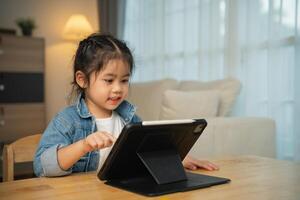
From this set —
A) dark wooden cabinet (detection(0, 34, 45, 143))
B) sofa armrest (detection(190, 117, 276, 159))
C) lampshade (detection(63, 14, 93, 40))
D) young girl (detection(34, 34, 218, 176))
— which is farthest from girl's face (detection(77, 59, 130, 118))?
lampshade (detection(63, 14, 93, 40))

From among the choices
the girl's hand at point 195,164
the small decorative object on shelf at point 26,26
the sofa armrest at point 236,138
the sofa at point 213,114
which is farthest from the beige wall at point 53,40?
the girl's hand at point 195,164

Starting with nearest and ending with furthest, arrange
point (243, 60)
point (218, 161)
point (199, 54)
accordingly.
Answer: point (218, 161) → point (243, 60) → point (199, 54)

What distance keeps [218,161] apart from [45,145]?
44cm

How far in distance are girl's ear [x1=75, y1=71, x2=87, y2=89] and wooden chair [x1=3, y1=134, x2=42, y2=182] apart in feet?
0.76

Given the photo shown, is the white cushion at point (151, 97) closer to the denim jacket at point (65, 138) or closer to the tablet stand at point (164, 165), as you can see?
the denim jacket at point (65, 138)

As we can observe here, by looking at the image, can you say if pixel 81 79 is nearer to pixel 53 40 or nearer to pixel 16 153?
pixel 16 153

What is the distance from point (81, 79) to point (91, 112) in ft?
0.33

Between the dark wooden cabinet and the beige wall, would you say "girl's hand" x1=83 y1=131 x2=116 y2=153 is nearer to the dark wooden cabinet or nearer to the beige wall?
the dark wooden cabinet

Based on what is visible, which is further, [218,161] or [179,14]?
[179,14]

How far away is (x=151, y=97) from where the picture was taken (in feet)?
10.0

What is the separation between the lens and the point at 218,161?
102 cm

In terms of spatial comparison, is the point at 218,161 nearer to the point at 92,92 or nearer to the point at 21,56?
the point at 92,92

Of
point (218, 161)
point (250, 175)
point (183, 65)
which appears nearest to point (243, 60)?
point (183, 65)

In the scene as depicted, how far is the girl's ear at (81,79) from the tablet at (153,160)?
40cm
